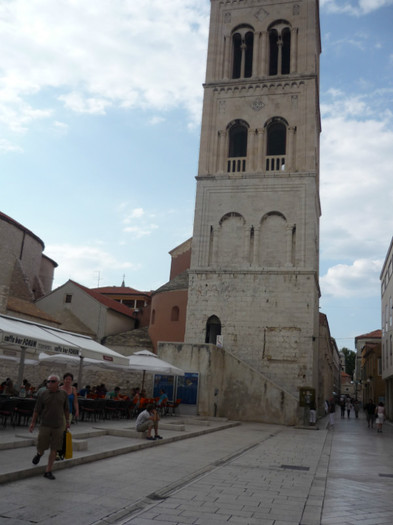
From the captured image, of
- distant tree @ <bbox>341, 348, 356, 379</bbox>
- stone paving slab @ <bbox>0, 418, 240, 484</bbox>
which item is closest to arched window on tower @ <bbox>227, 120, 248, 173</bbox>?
stone paving slab @ <bbox>0, 418, 240, 484</bbox>

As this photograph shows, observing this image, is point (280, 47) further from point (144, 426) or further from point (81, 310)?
point (144, 426)

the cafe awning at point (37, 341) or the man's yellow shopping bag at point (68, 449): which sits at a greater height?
the cafe awning at point (37, 341)

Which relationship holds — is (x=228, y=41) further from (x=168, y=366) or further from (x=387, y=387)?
(x=387, y=387)

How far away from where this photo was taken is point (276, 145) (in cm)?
3444

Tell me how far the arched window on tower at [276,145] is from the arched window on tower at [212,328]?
33.6 feet

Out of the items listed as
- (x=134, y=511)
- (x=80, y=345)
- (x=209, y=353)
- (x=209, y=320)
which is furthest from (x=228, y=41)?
(x=134, y=511)

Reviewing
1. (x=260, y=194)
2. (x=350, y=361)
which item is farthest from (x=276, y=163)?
(x=350, y=361)

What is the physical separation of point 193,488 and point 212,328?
22.2m

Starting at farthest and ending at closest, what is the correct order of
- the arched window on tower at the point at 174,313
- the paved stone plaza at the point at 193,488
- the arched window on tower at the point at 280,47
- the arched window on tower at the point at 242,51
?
the arched window on tower at the point at 242,51 → the arched window on tower at the point at 280,47 → the arched window on tower at the point at 174,313 → the paved stone plaza at the point at 193,488

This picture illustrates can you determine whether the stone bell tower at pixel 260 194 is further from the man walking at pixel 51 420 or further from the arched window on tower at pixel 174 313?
the man walking at pixel 51 420

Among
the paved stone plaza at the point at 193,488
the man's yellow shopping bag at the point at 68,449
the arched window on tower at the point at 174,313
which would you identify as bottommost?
the paved stone plaza at the point at 193,488

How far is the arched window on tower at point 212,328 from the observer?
29.9m

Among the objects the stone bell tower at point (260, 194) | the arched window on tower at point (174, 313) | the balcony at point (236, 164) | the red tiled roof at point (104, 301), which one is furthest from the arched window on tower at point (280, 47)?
the red tiled roof at point (104, 301)

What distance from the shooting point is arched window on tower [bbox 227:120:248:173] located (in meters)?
32.8
